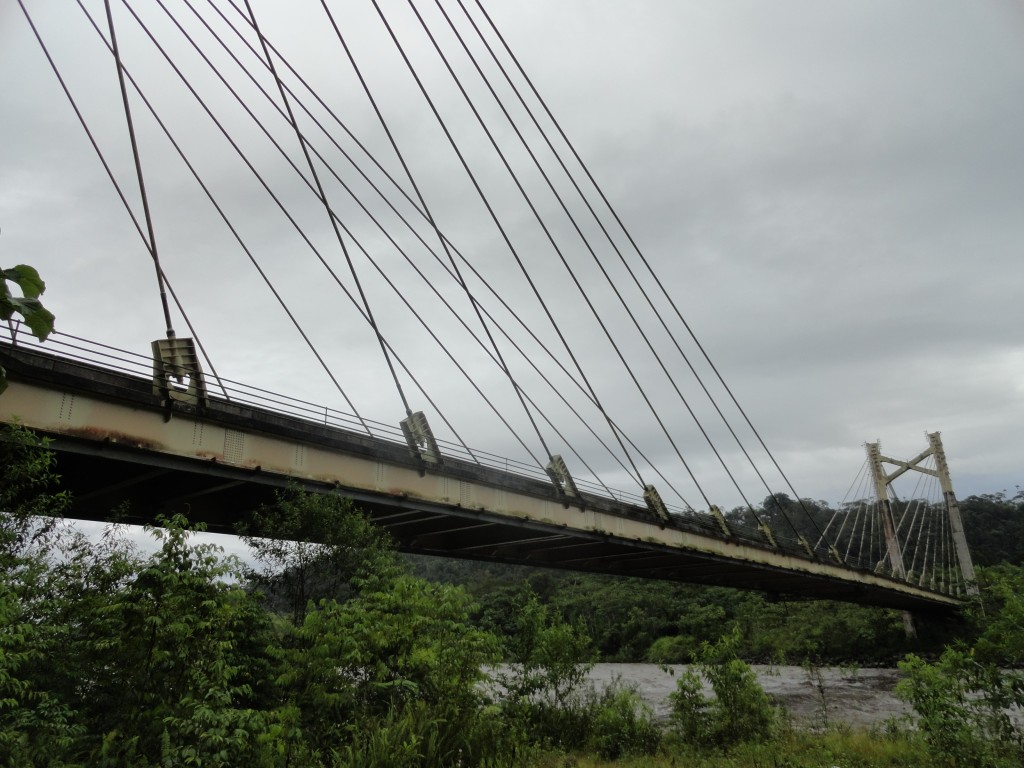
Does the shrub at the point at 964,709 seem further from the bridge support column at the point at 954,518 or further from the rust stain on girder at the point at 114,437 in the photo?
the bridge support column at the point at 954,518

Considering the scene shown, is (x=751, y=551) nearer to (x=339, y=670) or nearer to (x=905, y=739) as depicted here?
(x=905, y=739)

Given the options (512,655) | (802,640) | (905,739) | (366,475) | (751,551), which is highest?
(366,475)

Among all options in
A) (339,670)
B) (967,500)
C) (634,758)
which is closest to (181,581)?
(339,670)

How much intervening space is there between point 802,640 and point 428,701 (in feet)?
172

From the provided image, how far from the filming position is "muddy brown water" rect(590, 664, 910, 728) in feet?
77.3

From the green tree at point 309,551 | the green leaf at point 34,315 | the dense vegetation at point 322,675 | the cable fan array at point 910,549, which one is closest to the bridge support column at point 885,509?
the cable fan array at point 910,549

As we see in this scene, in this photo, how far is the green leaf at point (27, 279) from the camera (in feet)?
11.1

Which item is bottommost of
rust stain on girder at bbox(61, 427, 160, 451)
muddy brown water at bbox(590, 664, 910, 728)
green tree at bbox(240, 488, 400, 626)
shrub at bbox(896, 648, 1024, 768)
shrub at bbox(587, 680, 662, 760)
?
muddy brown water at bbox(590, 664, 910, 728)

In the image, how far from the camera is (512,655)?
18.2 metres

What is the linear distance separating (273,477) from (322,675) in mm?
5962

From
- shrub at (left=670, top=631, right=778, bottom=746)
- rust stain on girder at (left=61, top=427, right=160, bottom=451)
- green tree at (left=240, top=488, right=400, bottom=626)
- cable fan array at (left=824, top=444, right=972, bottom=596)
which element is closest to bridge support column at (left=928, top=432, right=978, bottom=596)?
cable fan array at (left=824, top=444, right=972, bottom=596)

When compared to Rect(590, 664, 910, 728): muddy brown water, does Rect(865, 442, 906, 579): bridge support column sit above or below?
above

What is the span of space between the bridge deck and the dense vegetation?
45.3 inches

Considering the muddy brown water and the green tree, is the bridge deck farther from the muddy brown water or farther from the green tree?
the muddy brown water
